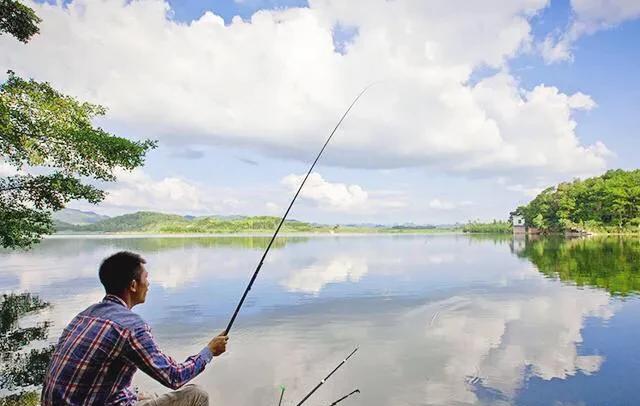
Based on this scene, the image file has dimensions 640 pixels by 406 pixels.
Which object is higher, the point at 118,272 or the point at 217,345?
the point at 118,272

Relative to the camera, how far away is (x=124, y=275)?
309 centimetres

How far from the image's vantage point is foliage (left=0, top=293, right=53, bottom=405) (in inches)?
311

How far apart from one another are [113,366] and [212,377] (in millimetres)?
6731

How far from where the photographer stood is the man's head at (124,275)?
305 cm

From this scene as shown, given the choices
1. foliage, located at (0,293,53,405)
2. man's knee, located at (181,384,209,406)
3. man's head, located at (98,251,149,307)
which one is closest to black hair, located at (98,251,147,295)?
man's head, located at (98,251,149,307)

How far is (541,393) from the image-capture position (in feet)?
26.5

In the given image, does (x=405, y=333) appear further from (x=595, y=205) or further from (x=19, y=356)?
(x=595, y=205)

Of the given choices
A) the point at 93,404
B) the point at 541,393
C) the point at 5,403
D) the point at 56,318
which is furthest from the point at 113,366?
the point at 56,318

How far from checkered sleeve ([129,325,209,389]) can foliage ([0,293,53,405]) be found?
576 cm

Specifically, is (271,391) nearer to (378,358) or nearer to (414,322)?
(378,358)

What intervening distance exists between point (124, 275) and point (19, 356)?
9079 millimetres

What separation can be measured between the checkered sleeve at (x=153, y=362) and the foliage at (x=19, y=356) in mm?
5761

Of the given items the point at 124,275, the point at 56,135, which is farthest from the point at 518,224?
the point at 124,275

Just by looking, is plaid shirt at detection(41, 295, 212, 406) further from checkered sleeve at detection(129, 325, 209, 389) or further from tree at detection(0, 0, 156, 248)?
tree at detection(0, 0, 156, 248)
